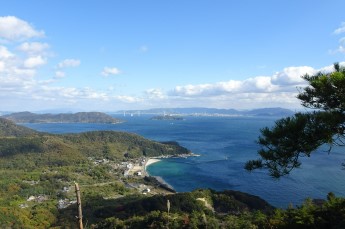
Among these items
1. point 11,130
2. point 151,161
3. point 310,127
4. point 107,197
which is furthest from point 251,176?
point 11,130

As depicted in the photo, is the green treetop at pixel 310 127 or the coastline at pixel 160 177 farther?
the coastline at pixel 160 177

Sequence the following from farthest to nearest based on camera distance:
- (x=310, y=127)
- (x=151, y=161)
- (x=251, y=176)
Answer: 1. (x=151, y=161)
2. (x=251, y=176)
3. (x=310, y=127)

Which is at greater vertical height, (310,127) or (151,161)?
(310,127)

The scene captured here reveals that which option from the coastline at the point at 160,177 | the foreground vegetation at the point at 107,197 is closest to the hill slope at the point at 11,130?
the foreground vegetation at the point at 107,197

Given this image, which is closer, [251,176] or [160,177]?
[251,176]

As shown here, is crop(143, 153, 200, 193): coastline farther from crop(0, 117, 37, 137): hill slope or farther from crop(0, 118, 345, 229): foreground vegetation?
crop(0, 117, 37, 137): hill slope

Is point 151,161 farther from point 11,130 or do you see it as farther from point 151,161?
point 11,130

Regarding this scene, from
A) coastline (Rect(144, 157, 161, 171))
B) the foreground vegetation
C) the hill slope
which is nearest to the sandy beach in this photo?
coastline (Rect(144, 157, 161, 171))

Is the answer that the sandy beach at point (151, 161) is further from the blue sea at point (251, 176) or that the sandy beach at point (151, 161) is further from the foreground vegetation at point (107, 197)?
the foreground vegetation at point (107, 197)
